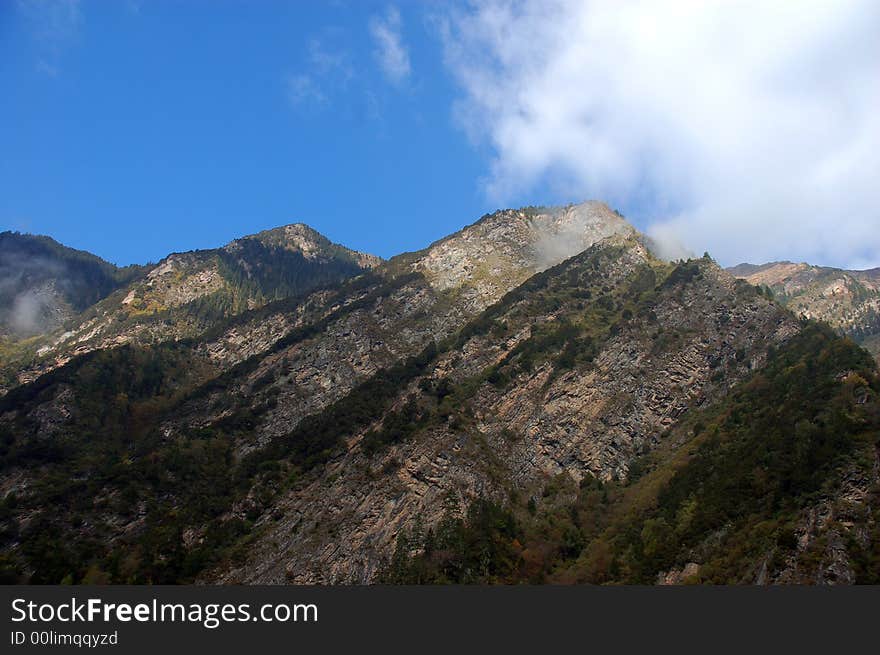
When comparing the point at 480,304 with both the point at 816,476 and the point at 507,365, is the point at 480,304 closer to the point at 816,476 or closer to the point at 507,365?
the point at 507,365

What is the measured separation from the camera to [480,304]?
18762 centimetres

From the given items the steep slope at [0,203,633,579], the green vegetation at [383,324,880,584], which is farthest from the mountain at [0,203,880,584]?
the steep slope at [0,203,633,579]

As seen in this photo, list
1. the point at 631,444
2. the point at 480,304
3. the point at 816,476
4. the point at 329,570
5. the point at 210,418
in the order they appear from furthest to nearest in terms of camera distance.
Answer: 1. the point at 480,304
2. the point at 210,418
3. the point at 631,444
4. the point at 329,570
5. the point at 816,476

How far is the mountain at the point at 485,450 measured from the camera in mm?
79938

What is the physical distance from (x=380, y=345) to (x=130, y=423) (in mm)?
60876

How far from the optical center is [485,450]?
115500 millimetres

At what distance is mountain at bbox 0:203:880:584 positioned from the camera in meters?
79.9

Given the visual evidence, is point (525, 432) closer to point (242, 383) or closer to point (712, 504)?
point (712, 504)

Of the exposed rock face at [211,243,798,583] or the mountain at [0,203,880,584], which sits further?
the exposed rock face at [211,243,798,583]

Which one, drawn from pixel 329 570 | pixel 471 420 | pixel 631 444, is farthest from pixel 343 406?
pixel 631 444

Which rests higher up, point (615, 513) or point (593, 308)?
point (593, 308)

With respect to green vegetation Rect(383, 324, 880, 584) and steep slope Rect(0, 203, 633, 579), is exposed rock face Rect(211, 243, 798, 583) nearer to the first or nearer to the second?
green vegetation Rect(383, 324, 880, 584)

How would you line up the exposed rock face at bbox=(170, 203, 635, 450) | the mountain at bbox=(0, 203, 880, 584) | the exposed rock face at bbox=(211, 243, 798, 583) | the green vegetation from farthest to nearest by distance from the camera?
1. the exposed rock face at bbox=(170, 203, 635, 450)
2. the exposed rock face at bbox=(211, 243, 798, 583)
3. the mountain at bbox=(0, 203, 880, 584)
4. the green vegetation

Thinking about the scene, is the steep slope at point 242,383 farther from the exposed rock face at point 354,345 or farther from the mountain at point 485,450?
the mountain at point 485,450
